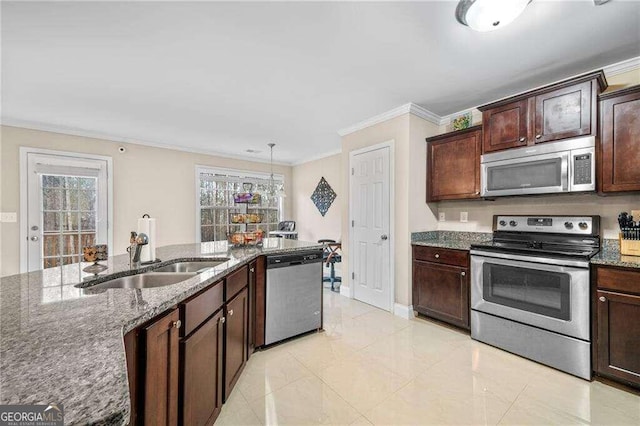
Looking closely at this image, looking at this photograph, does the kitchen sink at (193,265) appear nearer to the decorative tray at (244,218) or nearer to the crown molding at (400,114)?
the decorative tray at (244,218)

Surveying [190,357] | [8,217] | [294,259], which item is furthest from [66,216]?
[190,357]

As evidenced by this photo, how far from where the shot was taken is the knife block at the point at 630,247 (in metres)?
1.99

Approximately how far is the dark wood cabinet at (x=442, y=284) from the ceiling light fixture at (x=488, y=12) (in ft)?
6.19

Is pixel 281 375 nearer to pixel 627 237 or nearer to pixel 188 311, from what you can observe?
pixel 188 311

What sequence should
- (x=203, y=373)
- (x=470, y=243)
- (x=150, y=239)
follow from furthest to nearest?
(x=470, y=243) → (x=150, y=239) → (x=203, y=373)

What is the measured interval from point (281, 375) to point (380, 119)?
2.93 metres

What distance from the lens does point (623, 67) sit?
2219 mm

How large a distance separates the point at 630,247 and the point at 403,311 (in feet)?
6.39

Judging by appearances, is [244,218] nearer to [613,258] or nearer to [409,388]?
[409,388]

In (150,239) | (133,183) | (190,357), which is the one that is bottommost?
(190,357)

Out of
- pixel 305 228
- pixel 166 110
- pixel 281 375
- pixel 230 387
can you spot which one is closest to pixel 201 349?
pixel 230 387

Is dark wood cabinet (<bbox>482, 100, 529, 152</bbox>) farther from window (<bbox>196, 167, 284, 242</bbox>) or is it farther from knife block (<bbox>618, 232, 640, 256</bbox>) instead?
window (<bbox>196, 167, 284, 242</bbox>)

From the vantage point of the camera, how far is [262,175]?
239 inches

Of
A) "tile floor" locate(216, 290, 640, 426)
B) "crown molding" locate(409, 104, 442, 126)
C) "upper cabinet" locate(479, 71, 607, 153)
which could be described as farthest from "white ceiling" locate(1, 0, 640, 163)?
"tile floor" locate(216, 290, 640, 426)
